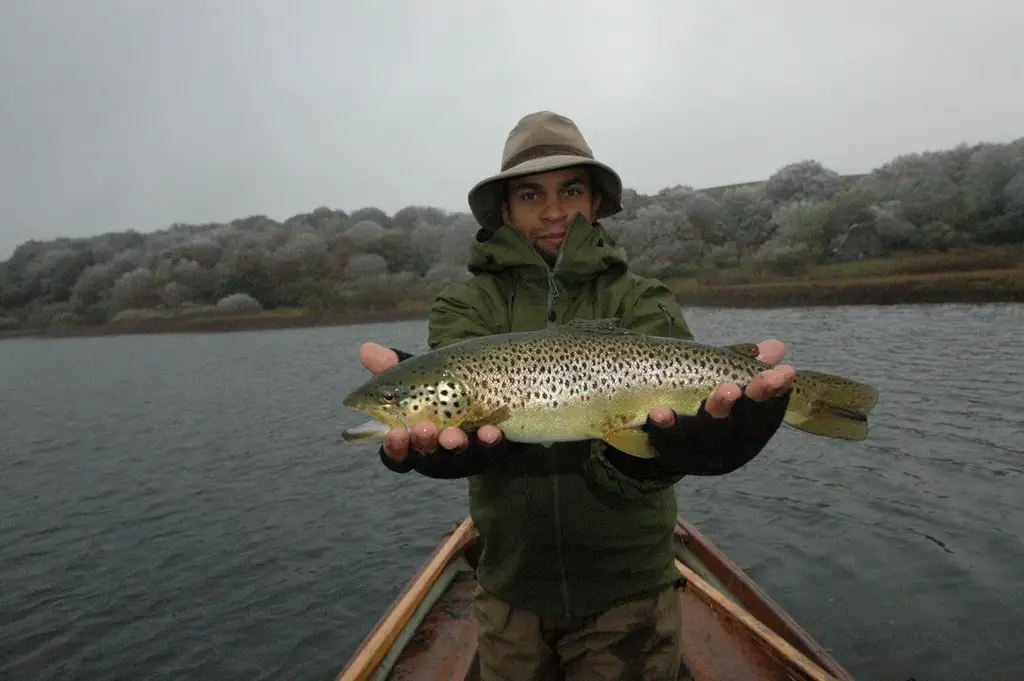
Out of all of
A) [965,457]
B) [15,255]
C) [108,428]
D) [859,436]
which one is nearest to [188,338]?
[108,428]

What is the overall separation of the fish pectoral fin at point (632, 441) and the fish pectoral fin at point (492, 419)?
1.63ft

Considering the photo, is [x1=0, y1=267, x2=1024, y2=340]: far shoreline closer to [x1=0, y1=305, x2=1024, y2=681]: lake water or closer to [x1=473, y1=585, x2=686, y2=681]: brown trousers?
[x1=0, y1=305, x2=1024, y2=681]: lake water

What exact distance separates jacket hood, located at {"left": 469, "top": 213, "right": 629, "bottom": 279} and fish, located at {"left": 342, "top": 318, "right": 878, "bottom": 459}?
36 centimetres

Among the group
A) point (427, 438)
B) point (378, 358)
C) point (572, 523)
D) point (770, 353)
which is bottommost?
point (572, 523)

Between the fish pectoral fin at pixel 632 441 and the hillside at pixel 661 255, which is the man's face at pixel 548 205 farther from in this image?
the hillside at pixel 661 255

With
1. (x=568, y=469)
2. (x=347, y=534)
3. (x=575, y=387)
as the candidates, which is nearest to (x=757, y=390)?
(x=575, y=387)

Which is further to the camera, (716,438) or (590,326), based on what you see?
(590,326)

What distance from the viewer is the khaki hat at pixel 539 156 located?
357 centimetres

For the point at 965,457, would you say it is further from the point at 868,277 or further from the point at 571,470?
the point at 868,277

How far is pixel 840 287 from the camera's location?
4500cm

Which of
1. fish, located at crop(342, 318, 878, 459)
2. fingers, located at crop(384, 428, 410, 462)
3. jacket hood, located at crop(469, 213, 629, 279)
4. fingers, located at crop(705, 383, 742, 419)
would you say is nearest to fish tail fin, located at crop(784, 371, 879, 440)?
fish, located at crop(342, 318, 878, 459)

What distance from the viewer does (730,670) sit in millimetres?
4738

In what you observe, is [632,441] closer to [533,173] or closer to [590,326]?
[590,326]

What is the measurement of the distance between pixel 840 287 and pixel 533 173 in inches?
1866
